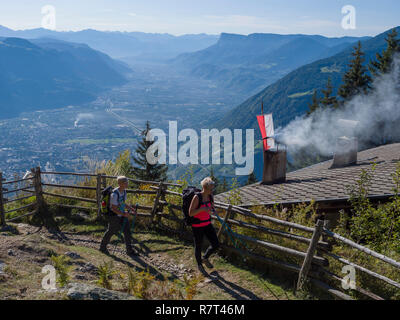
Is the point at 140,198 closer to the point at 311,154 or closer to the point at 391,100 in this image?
the point at 391,100

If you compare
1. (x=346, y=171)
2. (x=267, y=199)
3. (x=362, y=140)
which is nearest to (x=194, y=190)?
(x=267, y=199)

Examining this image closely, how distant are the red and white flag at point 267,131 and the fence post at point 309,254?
24.0ft

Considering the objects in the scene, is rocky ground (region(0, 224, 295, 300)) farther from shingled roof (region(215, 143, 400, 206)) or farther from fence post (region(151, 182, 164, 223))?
shingled roof (region(215, 143, 400, 206))

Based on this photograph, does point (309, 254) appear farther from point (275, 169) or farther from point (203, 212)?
point (275, 169)

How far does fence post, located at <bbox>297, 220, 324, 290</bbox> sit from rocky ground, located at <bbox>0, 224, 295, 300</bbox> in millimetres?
289

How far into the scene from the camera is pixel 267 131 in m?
13.2

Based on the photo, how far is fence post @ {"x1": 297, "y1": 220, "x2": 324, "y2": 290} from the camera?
19.0 feet

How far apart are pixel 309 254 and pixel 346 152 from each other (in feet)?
33.3

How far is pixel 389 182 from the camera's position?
995cm

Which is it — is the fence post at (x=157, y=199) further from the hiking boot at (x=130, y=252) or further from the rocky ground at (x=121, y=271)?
the hiking boot at (x=130, y=252)

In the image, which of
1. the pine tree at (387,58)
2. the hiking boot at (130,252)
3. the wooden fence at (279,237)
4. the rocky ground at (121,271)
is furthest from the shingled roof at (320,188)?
the pine tree at (387,58)

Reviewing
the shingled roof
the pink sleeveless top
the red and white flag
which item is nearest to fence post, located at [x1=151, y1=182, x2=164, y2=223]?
the shingled roof

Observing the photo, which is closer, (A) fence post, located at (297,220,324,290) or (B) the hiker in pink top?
(A) fence post, located at (297,220,324,290)
